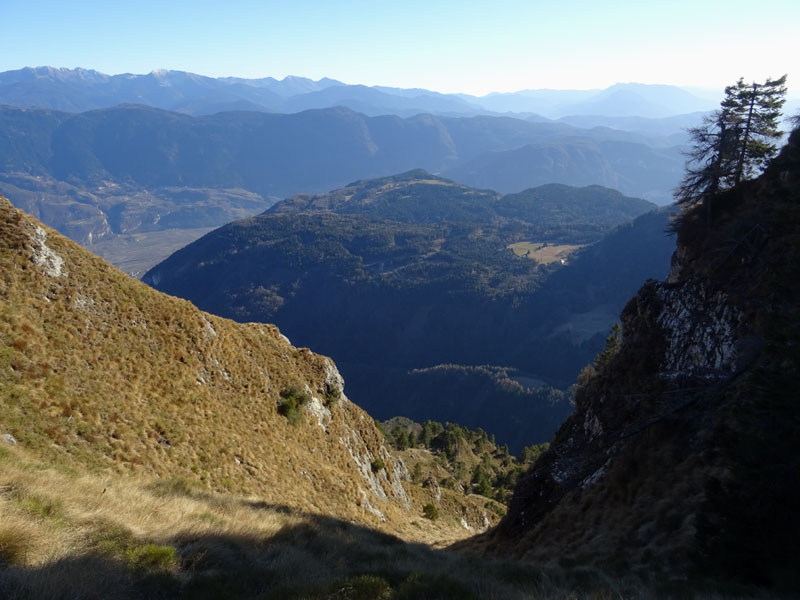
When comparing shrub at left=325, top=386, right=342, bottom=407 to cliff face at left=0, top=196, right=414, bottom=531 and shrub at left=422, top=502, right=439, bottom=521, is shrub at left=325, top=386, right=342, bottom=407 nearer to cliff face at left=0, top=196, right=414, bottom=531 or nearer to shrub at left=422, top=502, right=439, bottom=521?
cliff face at left=0, top=196, right=414, bottom=531

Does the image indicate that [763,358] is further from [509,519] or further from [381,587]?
[509,519]

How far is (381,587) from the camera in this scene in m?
8.23

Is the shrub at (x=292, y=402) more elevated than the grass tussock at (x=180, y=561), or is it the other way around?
the grass tussock at (x=180, y=561)

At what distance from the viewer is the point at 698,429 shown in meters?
15.8

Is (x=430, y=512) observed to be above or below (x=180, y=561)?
below

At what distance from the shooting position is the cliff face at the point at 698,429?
9859mm

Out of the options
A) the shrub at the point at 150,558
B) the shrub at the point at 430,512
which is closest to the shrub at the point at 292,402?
the shrub at the point at 430,512

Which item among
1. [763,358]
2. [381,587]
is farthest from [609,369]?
[381,587]

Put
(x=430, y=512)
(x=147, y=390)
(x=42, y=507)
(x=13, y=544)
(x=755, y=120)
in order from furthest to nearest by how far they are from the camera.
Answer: (x=430, y=512) → (x=755, y=120) → (x=147, y=390) → (x=42, y=507) → (x=13, y=544)

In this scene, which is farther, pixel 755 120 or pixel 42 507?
pixel 755 120

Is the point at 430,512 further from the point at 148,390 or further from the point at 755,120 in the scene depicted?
the point at 755,120

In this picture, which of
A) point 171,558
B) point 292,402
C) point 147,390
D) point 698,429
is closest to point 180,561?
point 171,558

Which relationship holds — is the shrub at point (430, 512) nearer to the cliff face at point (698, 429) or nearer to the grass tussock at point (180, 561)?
the cliff face at point (698, 429)

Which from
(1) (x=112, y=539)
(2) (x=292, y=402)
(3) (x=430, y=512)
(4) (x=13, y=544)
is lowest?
(3) (x=430, y=512)
